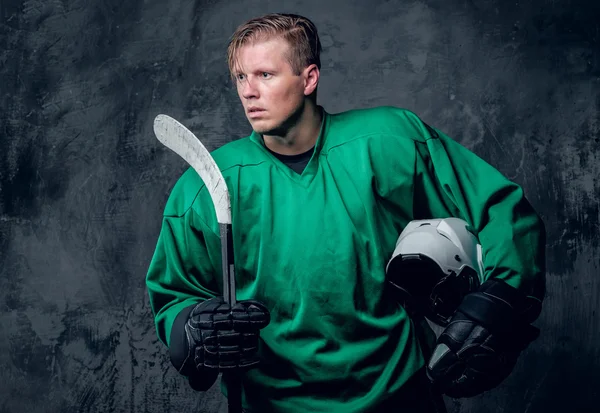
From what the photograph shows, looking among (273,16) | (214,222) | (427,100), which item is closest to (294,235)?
(214,222)

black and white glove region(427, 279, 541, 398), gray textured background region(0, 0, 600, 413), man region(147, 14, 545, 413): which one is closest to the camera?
black and white glove region(427, 279, 541, 398)

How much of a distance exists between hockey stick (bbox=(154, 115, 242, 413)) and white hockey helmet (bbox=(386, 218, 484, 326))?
312 millimetres

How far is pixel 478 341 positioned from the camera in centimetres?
143

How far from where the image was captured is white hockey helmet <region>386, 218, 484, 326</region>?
147 cm

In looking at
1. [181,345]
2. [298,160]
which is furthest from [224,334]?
[298,160]

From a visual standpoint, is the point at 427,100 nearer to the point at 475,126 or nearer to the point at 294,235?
the point at 475,126

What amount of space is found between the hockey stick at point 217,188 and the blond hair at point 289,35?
0.62ft

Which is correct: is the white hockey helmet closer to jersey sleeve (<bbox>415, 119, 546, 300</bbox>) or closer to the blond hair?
jersey sleeve (<bbox>415, 119, 546, 300</bbox>)

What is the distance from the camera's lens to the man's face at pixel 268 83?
1.58m

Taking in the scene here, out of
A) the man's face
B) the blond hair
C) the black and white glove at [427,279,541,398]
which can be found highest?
the blond hair

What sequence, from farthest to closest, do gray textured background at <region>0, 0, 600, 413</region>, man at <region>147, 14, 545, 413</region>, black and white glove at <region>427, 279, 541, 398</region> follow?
gray textured background at <region>0, 0, 600, 413</region>
man at <region>147, 14, 545, 413</region>
black and white glove at <region>427, 279, 541, 398</region>

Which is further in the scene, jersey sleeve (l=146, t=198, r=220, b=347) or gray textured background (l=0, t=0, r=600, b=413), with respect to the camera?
gray textured background (l=0, t=0, r=600, b=413)

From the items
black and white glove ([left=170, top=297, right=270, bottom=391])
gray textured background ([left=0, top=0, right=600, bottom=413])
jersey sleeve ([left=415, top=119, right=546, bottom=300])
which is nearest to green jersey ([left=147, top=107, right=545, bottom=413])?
jersey sleeve ([left=415, top=119, right=546, bottom=300])

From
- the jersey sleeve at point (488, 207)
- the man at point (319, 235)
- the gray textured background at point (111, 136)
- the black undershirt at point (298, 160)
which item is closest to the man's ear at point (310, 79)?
the man at point (319, 235)
